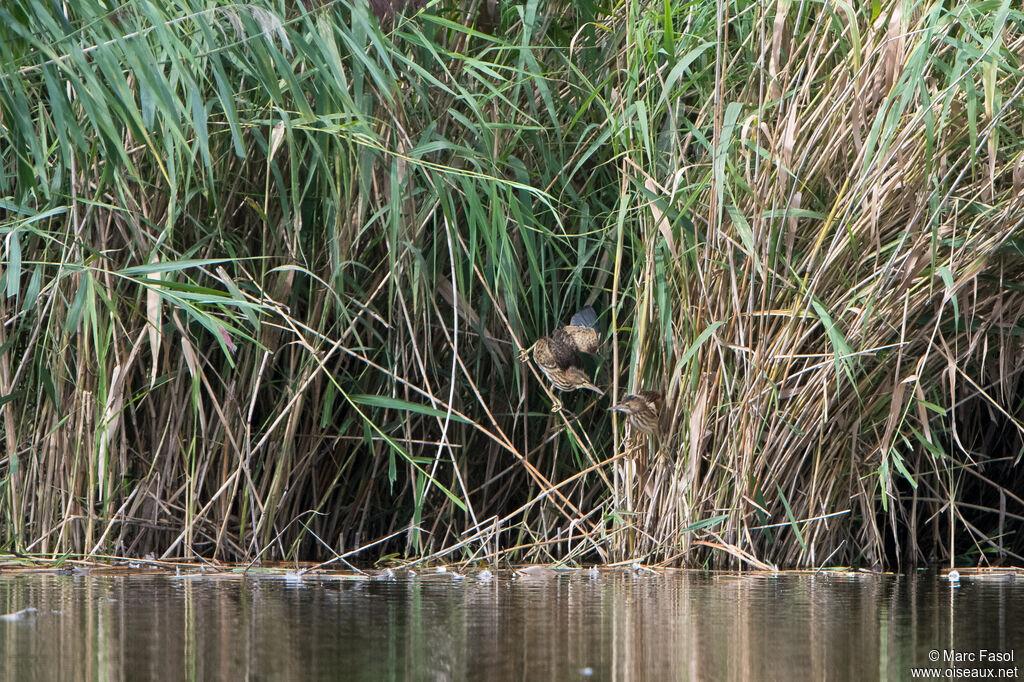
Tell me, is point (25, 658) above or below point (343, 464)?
below

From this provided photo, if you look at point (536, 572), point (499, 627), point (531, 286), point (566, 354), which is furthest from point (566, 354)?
point (499, 627)

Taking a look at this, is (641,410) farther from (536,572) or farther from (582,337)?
(536,572)

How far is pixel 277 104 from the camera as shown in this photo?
2.44m

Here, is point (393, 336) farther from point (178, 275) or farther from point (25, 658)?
point (25, 658)

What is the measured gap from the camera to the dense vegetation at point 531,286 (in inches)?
105

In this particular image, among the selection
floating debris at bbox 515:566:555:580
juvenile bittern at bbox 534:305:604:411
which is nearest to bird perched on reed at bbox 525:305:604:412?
juvenile bittern at bbox 534:305:604:411

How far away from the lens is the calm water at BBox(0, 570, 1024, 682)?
155 cm

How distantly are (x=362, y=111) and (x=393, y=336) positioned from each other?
58 cm

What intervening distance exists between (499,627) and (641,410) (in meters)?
0.95

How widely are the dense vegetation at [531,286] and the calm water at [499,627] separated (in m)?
0.31

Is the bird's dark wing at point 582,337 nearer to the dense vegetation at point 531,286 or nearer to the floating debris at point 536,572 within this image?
the dense vegetation at point 531,286

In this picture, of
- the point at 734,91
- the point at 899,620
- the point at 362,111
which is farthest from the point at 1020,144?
the point at 362,111

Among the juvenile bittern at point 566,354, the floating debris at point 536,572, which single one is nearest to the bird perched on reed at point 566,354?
the juvenile bittern at point 566,354

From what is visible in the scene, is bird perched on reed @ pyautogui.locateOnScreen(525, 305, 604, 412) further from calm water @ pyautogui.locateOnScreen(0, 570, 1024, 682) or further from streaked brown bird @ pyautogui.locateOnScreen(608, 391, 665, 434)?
calm water @ pyautogui.locateOnScreen(0, 570, 1024, 682)
